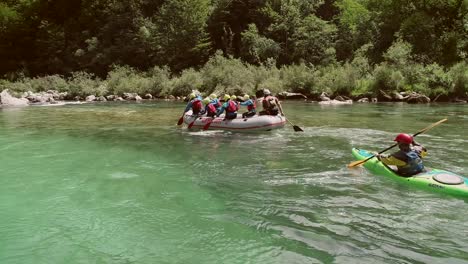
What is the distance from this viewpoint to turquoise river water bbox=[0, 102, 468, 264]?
15.1ft

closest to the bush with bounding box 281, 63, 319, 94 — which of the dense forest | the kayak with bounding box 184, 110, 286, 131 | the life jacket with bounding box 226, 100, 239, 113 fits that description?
the dense forest

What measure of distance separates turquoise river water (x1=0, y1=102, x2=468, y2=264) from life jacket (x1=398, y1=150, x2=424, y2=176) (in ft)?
0.82

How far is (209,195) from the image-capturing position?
6.55 metres

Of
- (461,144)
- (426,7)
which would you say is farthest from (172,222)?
(426,7)

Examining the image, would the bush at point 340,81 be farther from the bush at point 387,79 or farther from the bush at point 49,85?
the bush at point 49,85

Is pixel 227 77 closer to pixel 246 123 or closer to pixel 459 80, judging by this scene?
pixel 459 80

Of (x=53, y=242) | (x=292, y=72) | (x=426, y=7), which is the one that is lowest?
(x=53, y=242)

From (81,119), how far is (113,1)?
30.6 meters

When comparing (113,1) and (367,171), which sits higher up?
(113,1)

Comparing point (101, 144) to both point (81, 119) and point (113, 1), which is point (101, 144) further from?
point (113, 1)

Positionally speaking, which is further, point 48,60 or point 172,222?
point 48,60

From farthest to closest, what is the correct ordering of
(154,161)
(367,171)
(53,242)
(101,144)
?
(101,144), (154,161), (367,171), (53,242)

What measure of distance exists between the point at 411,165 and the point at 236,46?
32.7 m

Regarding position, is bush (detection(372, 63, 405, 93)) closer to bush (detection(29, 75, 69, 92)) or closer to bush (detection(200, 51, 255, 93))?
bush (detection(200, 51, 255, 93))
